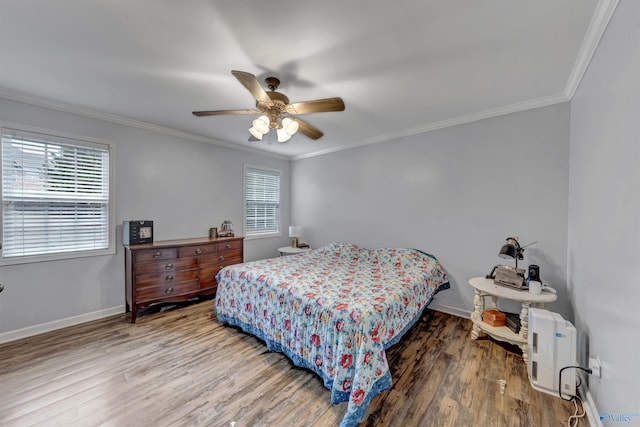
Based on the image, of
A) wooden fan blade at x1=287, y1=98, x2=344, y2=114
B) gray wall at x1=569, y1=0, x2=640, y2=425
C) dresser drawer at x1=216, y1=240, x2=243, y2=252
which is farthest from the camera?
dresser drawer at x1=216, y1=240, x2=243, y2=252

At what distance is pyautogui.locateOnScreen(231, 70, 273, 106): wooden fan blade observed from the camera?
156 centimetres

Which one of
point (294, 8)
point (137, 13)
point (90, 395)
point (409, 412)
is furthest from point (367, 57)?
point (90, 395)

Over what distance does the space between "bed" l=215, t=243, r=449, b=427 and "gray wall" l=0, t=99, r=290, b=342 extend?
143 cm

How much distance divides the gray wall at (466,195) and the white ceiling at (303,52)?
0.35 m

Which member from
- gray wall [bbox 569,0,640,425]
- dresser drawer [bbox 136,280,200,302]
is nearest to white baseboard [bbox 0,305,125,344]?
dresser drawer [bbox 136,280,200,302]

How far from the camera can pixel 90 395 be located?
1732 mm

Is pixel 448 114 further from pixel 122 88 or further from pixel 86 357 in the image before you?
pixel 86 357

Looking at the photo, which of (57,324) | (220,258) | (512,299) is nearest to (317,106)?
(512,299)

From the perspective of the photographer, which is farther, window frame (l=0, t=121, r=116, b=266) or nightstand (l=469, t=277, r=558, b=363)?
window frame (l=0, t=121, r=116, b=266)

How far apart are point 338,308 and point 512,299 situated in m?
1.58

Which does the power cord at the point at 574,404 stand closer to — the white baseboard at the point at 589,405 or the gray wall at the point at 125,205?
the white baseboard at the point at 589,405

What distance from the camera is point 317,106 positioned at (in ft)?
6.51

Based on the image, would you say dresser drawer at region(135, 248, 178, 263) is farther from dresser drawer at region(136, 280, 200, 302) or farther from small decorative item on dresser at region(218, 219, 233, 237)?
small decorative item on dresser at region(218, 219, 233, 237)

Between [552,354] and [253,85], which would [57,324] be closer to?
[253,85]
